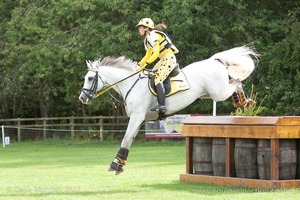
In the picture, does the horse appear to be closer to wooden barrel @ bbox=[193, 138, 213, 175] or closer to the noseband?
the noseband

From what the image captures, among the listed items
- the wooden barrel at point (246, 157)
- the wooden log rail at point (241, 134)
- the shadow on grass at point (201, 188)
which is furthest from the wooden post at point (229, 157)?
the shadow on grass at point (201, 188)

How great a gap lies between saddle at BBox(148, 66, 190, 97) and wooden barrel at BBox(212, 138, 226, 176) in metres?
1.02

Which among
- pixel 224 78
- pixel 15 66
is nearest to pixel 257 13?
pixel 15 66

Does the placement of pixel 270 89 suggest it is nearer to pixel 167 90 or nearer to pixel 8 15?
pixel 8 15

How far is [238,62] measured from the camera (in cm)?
1373

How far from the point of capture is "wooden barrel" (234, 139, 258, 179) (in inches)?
504

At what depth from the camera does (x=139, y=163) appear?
20.5 m

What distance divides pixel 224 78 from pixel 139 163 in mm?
7302

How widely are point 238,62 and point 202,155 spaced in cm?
166

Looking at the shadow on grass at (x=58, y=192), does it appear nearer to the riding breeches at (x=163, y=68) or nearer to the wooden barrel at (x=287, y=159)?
the riding breeches at (x=163, y=68)

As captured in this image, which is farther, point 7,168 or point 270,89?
point 270,89

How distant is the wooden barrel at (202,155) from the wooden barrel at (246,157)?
→ 72cm

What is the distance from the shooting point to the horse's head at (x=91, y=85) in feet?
45.8

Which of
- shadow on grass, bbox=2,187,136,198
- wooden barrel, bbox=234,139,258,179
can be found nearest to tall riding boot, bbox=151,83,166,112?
wooden barrel, bbox=234,139,258,179
